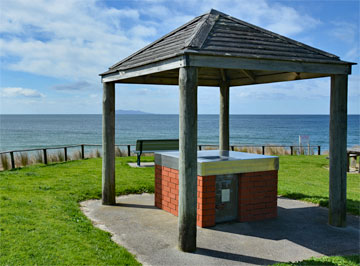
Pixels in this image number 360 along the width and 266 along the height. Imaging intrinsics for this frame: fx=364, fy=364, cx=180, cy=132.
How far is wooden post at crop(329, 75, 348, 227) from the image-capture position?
23.0 feet

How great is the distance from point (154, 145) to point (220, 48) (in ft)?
32.1

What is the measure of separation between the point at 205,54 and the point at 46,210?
4789 millimetres

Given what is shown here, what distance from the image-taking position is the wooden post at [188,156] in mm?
5660

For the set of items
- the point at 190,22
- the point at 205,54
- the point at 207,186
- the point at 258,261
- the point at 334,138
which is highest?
the point at 190,22

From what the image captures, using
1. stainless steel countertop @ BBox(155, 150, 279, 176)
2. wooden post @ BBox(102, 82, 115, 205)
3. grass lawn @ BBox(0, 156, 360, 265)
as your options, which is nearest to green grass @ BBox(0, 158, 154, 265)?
grass lawn @ BBox(0, 156, 360, 265)

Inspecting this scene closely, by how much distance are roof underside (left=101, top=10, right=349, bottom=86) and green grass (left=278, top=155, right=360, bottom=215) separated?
3329 millimetres

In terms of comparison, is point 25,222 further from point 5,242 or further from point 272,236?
point 272,236

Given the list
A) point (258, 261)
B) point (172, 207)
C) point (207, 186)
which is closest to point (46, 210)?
point (172, 207)

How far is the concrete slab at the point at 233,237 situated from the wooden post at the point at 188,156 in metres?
0.33

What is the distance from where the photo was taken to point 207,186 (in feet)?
22.8

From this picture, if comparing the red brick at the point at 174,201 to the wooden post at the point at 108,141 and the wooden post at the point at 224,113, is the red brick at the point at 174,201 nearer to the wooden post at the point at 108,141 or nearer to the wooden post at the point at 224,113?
the wooden post at the point at 108,141

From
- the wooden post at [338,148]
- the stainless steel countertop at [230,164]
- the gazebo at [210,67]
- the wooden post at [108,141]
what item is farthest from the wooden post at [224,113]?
the wooden post at [338,148]

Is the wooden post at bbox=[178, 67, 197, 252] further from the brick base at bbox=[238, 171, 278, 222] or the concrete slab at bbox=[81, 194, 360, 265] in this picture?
the brick base at bbox=[238, 171, 278, 222]

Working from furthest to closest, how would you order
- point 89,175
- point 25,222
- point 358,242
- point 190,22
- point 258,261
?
point 89,175 < point 190,22 < point 25,222 < point 358,242 < point 258,261
